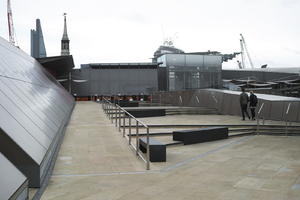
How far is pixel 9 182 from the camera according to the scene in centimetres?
353

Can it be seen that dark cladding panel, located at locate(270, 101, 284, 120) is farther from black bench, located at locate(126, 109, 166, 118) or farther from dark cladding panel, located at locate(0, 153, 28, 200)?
dark cladding panel, located at locate(0, 153, 28, 200)

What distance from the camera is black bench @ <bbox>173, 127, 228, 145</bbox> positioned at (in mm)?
11227

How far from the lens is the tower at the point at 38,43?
105 metres

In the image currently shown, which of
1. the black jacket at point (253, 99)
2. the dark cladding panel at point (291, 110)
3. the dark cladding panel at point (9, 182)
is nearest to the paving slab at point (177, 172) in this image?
the dark cladding panel at point (9, 182)

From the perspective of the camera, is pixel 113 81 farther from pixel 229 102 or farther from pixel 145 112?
pixel 145 112

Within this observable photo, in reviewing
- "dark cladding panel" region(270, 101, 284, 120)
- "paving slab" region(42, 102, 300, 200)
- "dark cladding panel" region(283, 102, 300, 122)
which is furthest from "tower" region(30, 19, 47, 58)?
"paving slab" region(42, 102, 300, 200)

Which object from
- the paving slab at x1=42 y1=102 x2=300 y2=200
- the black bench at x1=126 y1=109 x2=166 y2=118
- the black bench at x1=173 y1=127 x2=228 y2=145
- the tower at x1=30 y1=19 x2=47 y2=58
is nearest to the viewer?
the paving slab at x1=42 y1=102 x2=300 y2=200

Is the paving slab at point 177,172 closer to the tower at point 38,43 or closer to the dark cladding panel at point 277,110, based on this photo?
the dark cladding panel at point 277,110

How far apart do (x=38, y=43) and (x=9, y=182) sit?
11261 cm

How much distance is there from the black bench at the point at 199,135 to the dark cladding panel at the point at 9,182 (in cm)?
754

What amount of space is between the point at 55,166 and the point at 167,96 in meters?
27.4

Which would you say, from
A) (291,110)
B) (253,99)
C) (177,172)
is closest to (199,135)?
(177,172)

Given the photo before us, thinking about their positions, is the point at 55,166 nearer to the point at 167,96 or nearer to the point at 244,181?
the point at 244,181

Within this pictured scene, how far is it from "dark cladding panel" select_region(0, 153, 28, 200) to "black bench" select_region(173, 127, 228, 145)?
7.54m
